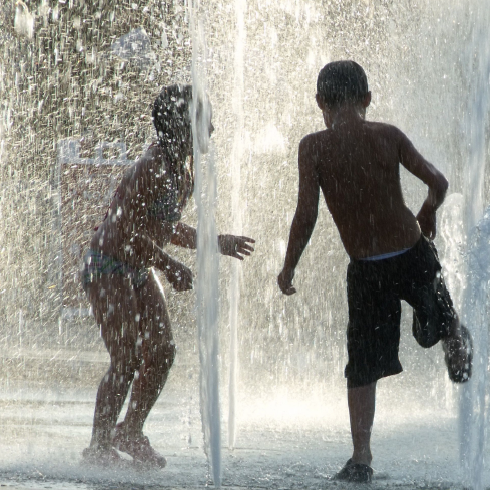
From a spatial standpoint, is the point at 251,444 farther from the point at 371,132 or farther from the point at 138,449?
Answer: the point at 371,132

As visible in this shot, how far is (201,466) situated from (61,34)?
372 inches

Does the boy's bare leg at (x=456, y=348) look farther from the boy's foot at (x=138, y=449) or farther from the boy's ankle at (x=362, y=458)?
the boy's foot at (x=138, y=449)

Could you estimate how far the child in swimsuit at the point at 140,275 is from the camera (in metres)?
2.89

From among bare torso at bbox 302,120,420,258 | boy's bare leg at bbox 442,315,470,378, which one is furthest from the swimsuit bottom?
boy's bare leg at bbox 442,315,470,378

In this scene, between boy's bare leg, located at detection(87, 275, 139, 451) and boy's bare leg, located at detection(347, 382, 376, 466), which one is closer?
boy's bare leg, located at detection(347, 382, 376, 466)

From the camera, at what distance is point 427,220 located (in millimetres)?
2869

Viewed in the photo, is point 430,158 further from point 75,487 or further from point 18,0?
point 18,0

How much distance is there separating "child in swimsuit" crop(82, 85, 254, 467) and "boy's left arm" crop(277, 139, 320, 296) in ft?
0.46

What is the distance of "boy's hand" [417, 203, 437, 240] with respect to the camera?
2844 millimetres

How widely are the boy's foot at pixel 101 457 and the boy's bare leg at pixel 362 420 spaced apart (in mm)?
725

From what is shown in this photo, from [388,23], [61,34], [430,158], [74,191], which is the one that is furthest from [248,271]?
[61,34]

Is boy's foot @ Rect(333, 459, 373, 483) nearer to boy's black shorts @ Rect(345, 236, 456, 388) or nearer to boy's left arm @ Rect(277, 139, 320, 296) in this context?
boy's black shorts @ Rect(345, 236, 456, 388)

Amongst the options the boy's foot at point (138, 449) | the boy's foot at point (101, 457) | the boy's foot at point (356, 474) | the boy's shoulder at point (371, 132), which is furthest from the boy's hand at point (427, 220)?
the boy's foot at point (101, 457)

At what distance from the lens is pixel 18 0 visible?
1055 centimetres
